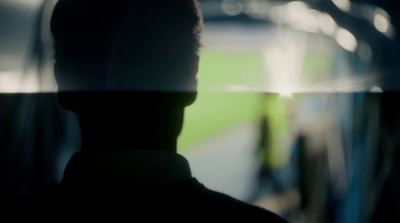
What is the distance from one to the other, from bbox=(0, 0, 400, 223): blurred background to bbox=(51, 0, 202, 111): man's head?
0.11ft

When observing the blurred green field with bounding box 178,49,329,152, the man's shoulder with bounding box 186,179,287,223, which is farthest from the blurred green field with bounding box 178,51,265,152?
the man's shoulder with bounding box 186,179,287,223

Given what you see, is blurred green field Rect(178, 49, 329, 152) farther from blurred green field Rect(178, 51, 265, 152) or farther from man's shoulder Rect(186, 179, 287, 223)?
man's shoulder Rect(186, 179, 287, 223)

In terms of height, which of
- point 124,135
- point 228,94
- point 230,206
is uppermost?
point 228,94

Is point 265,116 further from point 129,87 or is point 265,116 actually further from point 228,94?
point 129,87

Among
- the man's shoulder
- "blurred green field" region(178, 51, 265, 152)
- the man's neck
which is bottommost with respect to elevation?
the man's shoulder

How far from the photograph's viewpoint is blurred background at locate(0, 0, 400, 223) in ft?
2.88

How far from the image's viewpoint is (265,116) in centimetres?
90

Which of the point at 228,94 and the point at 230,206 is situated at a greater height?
the point at 228,94

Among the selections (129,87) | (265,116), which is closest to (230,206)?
(265,116)

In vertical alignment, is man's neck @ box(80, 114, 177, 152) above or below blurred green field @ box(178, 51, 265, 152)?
below

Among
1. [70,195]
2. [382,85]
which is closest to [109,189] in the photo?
[70,195]

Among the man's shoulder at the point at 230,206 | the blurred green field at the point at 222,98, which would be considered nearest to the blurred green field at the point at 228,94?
the blurred green field at the point at 222,98

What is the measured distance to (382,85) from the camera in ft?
3.08

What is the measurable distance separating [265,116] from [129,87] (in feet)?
1.09
